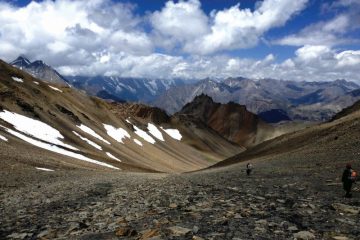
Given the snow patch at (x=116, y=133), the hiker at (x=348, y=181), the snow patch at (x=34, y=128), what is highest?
the snow patch at (x=116, y=133)

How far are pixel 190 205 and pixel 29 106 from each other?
305 ft

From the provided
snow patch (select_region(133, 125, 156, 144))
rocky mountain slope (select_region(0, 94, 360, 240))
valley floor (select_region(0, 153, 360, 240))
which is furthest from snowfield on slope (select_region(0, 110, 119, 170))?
snow patch (select_region(133, 125, 156, 144))

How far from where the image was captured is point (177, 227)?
15.4 meters

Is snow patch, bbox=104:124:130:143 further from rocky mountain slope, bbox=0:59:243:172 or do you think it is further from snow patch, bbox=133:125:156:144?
snow patch, bbox=133:125:156:144

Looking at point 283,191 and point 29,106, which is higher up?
point 29,106

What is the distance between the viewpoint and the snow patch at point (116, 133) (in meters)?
140

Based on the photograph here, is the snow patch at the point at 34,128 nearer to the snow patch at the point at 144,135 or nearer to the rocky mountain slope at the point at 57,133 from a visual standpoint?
the rocky mountain slope at the point at 57,133

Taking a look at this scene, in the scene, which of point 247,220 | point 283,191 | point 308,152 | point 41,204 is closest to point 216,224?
point 247,220

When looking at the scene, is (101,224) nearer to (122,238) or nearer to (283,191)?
(122,238)

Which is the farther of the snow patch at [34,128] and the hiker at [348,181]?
the snow patch at [34,128]

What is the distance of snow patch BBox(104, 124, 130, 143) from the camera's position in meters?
140

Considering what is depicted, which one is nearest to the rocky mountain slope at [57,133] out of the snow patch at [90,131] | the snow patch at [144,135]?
the snow patch at [90,131]

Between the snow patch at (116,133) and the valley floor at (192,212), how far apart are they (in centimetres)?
11056

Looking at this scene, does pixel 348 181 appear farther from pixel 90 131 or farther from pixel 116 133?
pixel 116 133
